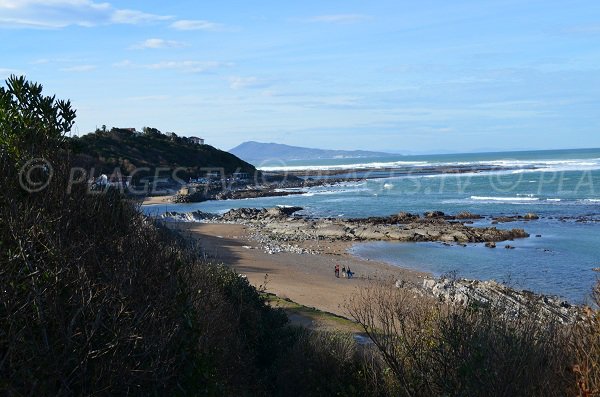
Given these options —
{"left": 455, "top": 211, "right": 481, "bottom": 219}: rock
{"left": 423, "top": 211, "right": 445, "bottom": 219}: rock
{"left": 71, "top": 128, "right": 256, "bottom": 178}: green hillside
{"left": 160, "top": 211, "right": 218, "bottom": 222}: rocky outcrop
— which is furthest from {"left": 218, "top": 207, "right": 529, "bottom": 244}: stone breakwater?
{"left": 71, "top": 128, "right": 256, "bottom": 178}: green hillside

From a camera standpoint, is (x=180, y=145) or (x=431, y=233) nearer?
(x=431, y=233)

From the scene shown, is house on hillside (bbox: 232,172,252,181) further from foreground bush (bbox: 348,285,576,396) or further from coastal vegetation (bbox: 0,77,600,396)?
foreground bush (bbox: 348,285,576,396)

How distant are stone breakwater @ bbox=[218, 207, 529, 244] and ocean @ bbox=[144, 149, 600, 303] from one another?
58.7 inches

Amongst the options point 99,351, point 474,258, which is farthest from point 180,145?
point 99,351

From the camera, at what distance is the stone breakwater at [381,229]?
1388 inches

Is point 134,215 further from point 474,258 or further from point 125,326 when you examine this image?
point 474,258

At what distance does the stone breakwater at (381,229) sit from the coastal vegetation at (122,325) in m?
26.0

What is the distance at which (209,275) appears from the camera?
39.0 feet

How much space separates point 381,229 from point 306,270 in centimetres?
1220

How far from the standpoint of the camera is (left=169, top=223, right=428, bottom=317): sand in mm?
21845

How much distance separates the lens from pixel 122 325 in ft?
18.6

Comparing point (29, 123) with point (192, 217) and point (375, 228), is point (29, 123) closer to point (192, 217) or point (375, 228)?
point (375, 228)

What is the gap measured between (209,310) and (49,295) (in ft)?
16.6

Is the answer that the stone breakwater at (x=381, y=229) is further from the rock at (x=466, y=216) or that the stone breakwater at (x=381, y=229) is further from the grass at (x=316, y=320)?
the grass at (x=316, y=320)
